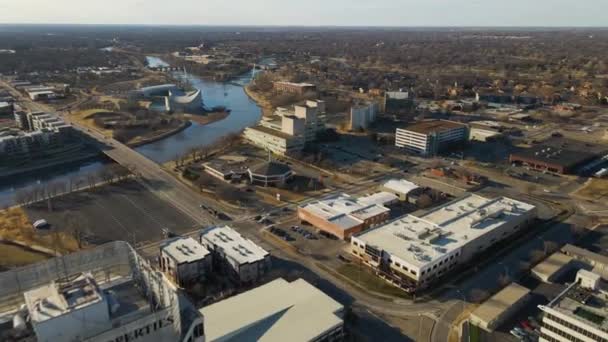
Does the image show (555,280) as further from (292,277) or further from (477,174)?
(477,174)

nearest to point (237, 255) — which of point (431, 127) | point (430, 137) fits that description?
point (430, 137)

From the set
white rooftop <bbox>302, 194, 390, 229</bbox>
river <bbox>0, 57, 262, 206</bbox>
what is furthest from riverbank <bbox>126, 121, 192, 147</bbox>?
white rooftop <bbox>302, 194, 390, 229</bbox>

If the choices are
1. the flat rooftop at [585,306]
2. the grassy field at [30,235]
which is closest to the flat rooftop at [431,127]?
the flat rooftop at [585,306]

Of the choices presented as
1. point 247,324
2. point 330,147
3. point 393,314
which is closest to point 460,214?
point 393,314

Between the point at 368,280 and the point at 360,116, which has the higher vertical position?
the point at 360,116

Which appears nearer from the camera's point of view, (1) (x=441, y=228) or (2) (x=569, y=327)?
(2) (x=569, y=327)

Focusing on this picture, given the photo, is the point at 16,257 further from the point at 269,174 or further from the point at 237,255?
the point at 269,174
